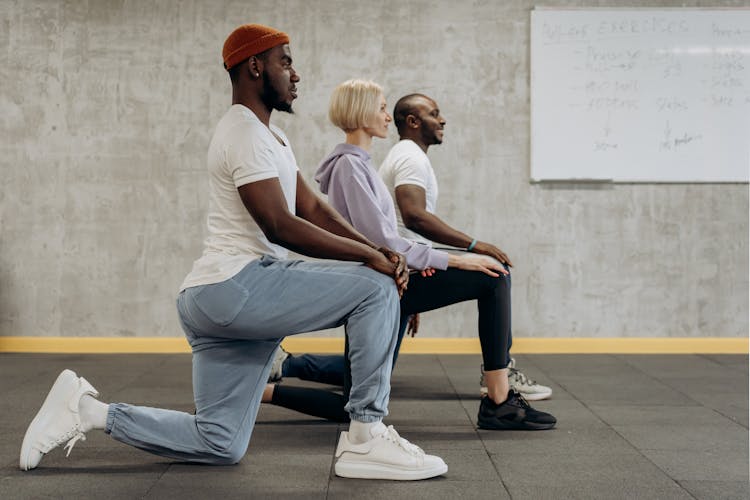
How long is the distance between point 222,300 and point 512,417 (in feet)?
3.85

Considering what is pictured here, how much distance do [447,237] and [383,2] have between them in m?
2.25

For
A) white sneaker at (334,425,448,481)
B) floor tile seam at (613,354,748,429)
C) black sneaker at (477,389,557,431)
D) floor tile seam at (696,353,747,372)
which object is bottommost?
floor tile seam at (696,353,747,372)

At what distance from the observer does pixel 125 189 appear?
4.89 metres

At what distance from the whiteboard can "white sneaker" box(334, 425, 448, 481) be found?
2939mm

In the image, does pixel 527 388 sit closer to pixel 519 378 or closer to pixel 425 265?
pixel 519 378

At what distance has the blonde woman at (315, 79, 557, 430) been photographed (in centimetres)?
269

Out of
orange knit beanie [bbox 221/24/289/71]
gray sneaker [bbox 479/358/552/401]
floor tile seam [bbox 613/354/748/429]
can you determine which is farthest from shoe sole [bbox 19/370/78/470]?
floor tile seam [bbox 613/354/748/429]

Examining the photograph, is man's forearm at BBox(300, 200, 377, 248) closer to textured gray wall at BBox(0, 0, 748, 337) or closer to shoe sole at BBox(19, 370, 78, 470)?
shoe sole at BBox(19, 370, 78, 470)

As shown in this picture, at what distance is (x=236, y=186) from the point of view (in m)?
2.10

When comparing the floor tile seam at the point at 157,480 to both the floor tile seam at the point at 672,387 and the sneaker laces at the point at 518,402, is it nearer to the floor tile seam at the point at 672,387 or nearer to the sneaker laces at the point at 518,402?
the sneaker laces at the point at 518,402

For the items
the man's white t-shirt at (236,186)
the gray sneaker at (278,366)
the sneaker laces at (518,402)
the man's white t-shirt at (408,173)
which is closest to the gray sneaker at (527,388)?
the sneaker laces at (518,402)

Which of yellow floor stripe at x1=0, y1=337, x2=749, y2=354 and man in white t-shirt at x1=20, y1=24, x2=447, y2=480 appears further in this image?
yellow floor stripe at x1=0, y1=337, x2=749, y2=354

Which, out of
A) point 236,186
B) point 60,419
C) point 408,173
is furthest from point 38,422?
point 408,173

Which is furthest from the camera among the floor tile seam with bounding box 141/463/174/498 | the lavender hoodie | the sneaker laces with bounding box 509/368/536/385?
the sneaker laces with bounding box 509/368/536/385
